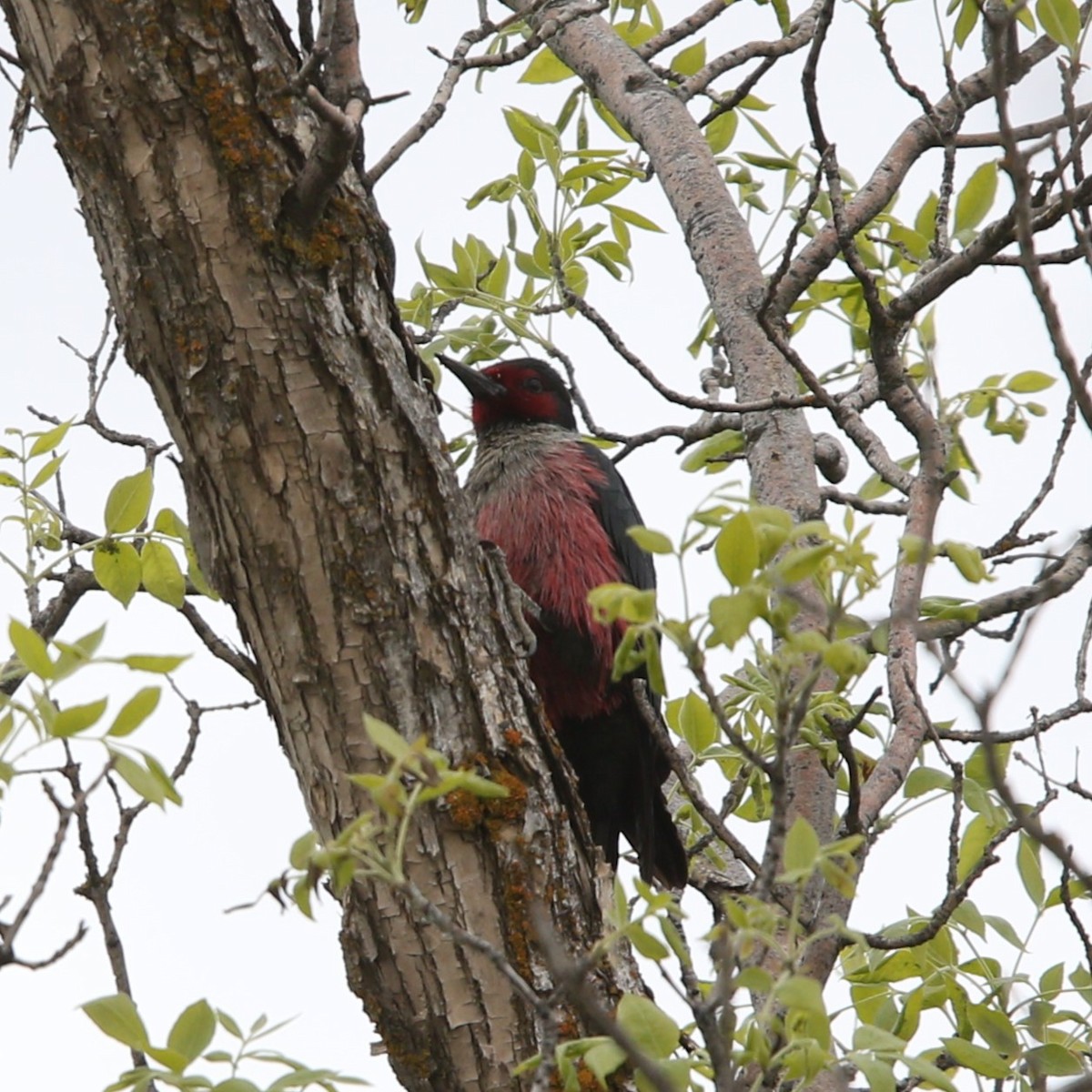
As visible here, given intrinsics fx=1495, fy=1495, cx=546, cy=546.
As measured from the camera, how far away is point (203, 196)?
2404 millimetres

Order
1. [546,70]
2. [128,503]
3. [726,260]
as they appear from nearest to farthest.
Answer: [128,503] → [726,260] → [546,70]

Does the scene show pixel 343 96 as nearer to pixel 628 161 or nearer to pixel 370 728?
pixel 370 728

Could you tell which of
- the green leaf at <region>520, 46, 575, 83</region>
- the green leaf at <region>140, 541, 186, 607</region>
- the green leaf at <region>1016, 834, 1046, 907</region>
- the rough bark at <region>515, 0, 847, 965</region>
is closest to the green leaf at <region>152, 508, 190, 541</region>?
the green leaf at <region>140, 541, 186, 607</region>

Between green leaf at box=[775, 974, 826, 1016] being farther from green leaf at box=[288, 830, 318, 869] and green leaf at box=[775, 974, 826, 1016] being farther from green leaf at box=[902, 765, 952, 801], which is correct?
green leaf at box=[902, 765, 952, 801]

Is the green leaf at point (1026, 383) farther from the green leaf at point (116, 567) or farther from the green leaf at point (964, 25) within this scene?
the green leaf at point (116, 567)

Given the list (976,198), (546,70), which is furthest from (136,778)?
(546,70)

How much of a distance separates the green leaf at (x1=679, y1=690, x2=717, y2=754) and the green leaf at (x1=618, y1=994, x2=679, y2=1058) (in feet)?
4.55

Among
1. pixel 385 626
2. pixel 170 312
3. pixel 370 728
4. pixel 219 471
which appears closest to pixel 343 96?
pixel 170 312

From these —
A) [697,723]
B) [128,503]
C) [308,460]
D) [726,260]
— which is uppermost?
[726,260]

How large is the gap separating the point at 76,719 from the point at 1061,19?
87.4 inches

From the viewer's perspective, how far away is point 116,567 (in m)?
2.72

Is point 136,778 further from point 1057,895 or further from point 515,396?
point 515,396

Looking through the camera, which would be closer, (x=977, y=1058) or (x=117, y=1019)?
(x=117, y=1019)

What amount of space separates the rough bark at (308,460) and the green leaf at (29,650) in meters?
0.72
